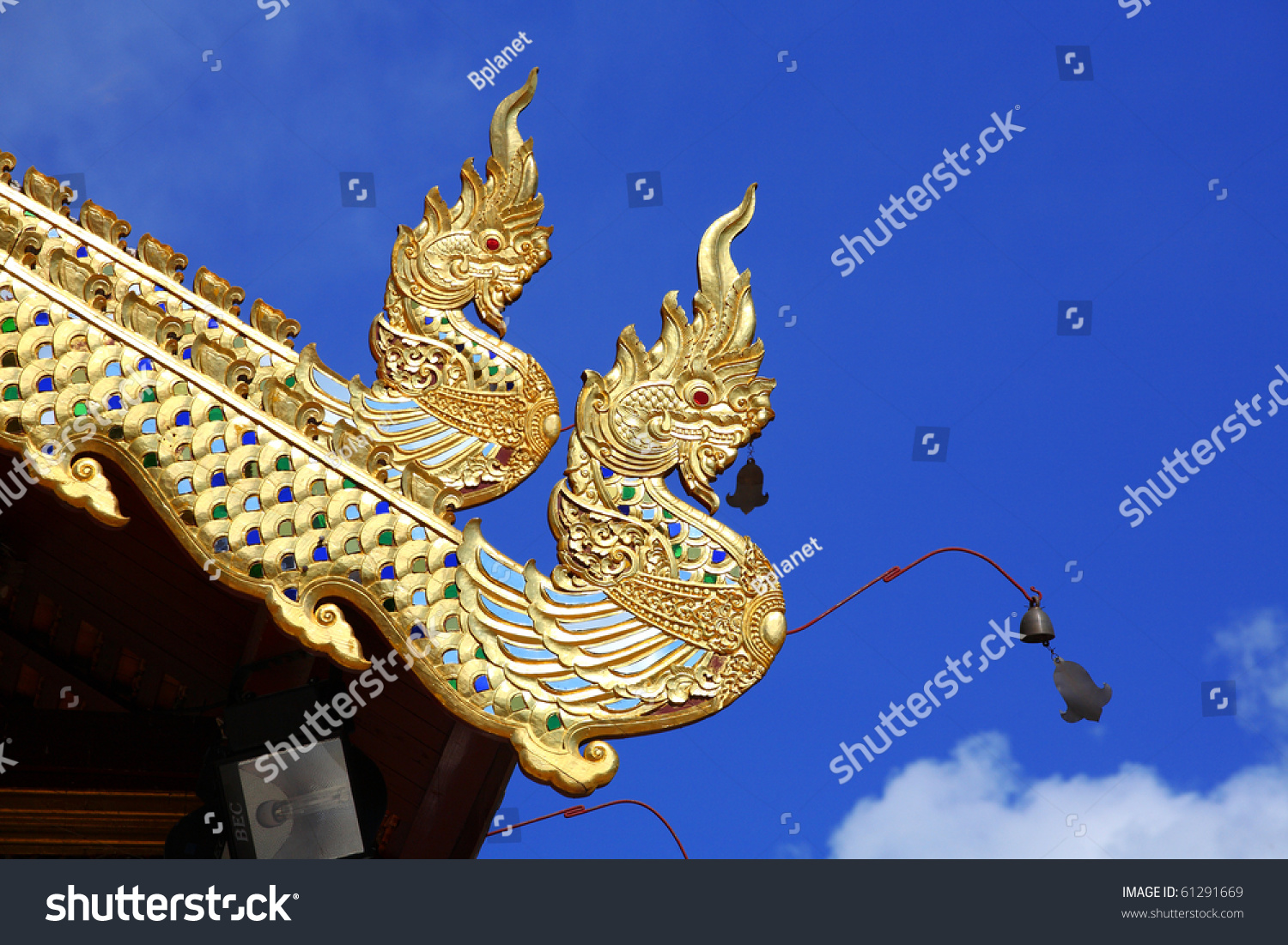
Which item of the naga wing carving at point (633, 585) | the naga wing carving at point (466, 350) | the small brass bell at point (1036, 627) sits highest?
the naga wing carving at point (466, 350)

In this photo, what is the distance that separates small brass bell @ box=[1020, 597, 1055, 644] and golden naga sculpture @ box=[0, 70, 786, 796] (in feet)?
6.80

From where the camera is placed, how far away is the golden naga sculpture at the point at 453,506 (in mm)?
3660

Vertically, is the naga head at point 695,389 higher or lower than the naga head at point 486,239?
lower

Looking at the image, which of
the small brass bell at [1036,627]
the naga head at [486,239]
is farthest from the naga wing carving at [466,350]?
the small brass bell at [1036,627]

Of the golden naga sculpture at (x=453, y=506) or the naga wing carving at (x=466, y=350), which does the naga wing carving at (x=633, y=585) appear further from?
the naga wing carving at (x=466, y=350)

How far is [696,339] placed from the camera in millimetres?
4512

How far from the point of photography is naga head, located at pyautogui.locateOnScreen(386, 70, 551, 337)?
6.40 meters

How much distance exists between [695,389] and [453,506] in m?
1.01

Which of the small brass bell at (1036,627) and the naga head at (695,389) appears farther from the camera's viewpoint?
the small brass bell at (1036,627)

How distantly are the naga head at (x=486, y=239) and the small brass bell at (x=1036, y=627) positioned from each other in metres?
3.02

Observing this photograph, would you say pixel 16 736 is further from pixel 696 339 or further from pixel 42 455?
pixel 696 339

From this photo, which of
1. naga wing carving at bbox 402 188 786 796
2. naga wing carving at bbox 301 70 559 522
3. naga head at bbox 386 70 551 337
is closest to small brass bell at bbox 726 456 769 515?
naga wing carving at bbox 402 188 786 796
